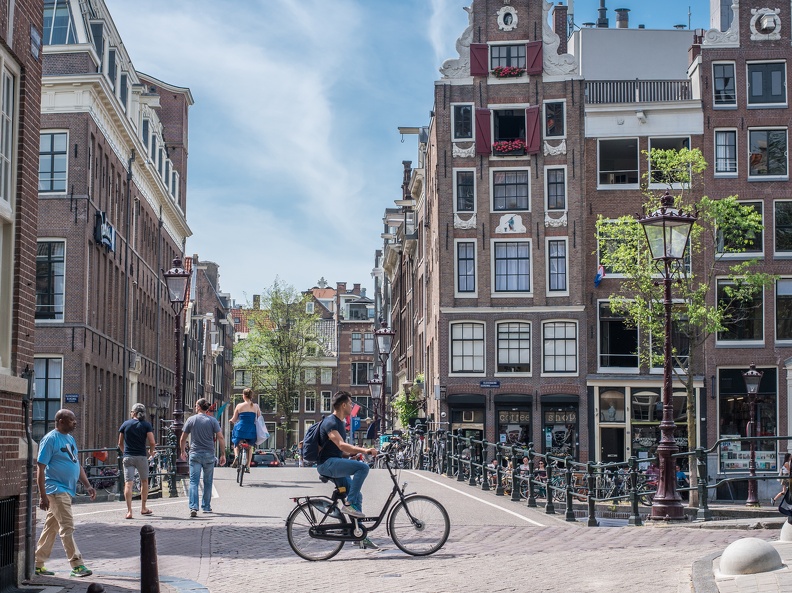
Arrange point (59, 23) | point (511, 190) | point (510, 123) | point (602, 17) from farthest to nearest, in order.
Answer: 1. point (602, 17)
2. point (510, 123)
3. point (511, 190)
4. point (59, 23)

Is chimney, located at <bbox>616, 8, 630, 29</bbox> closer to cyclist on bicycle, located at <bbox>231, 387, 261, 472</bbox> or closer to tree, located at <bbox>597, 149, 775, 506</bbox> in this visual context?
tree, located at <bbox>597, 149, 775, 506</bbox>

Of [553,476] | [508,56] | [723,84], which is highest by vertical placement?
[508,56]

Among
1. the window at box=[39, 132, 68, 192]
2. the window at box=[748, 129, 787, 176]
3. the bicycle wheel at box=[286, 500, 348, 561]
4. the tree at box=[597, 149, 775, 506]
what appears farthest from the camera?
the window at box=[748, 129, 787, 176]

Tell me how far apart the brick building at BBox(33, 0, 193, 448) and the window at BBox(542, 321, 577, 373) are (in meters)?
16.0

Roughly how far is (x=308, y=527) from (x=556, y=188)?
3601 cm

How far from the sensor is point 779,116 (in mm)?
46375

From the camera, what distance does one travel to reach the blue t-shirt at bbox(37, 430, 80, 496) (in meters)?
12.4

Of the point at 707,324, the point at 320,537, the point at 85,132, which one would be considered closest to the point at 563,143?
the point at 707,324

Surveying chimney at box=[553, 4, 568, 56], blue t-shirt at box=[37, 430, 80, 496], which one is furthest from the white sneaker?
chimney at box=[553, 4, 568, 56]

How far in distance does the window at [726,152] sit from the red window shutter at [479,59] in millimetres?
9223

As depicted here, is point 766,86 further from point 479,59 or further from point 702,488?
point 702,488

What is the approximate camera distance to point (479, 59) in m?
48.4

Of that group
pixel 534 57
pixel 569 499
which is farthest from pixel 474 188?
pixel 569 499

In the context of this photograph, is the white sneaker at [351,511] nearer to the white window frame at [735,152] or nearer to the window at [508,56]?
the white window frame at [735,152]
